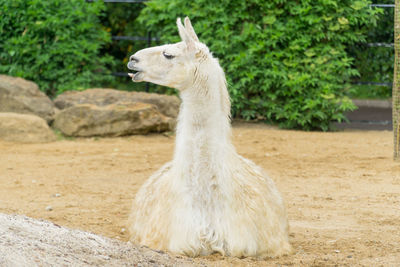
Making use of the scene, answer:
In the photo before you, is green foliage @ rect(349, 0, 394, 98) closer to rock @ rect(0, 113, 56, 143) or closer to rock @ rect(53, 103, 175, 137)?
rock @ rect(53, 103, 175, 137)

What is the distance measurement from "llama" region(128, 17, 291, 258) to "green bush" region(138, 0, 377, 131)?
6953 mm

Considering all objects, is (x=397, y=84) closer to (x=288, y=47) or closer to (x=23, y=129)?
(x=288, y=47)

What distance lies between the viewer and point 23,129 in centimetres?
1003

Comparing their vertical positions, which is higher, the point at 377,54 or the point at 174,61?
the point at 377,54

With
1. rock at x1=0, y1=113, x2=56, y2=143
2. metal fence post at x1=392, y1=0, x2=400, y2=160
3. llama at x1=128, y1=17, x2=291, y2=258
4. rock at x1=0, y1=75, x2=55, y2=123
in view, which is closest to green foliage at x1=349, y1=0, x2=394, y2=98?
metal fence post at x1=392, y1=0, x2=400, y2=160

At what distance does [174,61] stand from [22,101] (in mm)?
6950

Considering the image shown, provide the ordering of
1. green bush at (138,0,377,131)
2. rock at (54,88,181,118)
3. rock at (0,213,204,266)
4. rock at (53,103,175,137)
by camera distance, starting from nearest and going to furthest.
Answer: rock at (0,213,204,266) → rock at (53,103,175,137) → rock at (54,88,181,118) → green bush at (138,0,377,131)

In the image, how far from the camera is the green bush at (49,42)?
11.9 meters

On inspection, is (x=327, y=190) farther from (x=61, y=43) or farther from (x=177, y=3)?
(x=61, y=43)

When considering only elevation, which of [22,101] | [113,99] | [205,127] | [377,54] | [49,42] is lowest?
[22,101]

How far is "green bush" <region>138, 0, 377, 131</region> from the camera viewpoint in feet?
37.2

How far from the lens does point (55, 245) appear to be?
3977mm

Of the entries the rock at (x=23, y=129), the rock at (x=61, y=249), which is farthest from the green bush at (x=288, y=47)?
the rock at (x=61, y=249)

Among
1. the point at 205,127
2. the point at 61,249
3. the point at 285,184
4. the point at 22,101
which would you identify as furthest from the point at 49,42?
the point at 61,249
